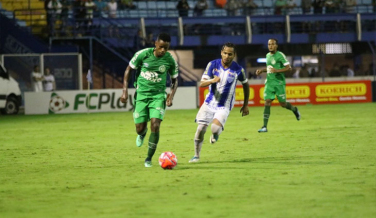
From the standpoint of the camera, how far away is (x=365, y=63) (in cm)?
3722

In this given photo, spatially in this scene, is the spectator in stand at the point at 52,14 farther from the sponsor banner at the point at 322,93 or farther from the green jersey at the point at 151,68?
the green jersey at the point at 151,68

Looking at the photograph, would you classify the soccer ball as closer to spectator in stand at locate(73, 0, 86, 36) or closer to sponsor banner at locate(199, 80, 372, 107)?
sponsor banner at locate(199, 80, 372, 107)

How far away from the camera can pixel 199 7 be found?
3625 cm

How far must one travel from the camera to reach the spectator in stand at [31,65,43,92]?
2991cm

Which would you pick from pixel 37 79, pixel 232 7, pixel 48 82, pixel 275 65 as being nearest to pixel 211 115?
pixel 275 65

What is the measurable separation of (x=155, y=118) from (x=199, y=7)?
2645cm

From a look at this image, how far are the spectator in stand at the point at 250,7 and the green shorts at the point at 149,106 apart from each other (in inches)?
1072

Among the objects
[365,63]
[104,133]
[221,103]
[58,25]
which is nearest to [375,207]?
[221,103]

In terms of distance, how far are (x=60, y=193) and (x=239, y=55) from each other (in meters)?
30.6

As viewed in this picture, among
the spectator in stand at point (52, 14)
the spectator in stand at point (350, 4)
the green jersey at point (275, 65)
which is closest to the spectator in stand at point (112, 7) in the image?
the spectator in stand at point (52, 14)

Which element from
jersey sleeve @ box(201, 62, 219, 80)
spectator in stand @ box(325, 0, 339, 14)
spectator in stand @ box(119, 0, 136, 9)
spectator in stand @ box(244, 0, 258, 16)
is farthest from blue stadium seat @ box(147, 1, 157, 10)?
jersey sleeve @ box(201, 62, 219, 80)

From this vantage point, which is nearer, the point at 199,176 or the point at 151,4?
the point at 199,176

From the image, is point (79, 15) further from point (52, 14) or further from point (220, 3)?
point (220, 3)

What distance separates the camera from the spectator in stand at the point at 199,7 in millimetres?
36281
